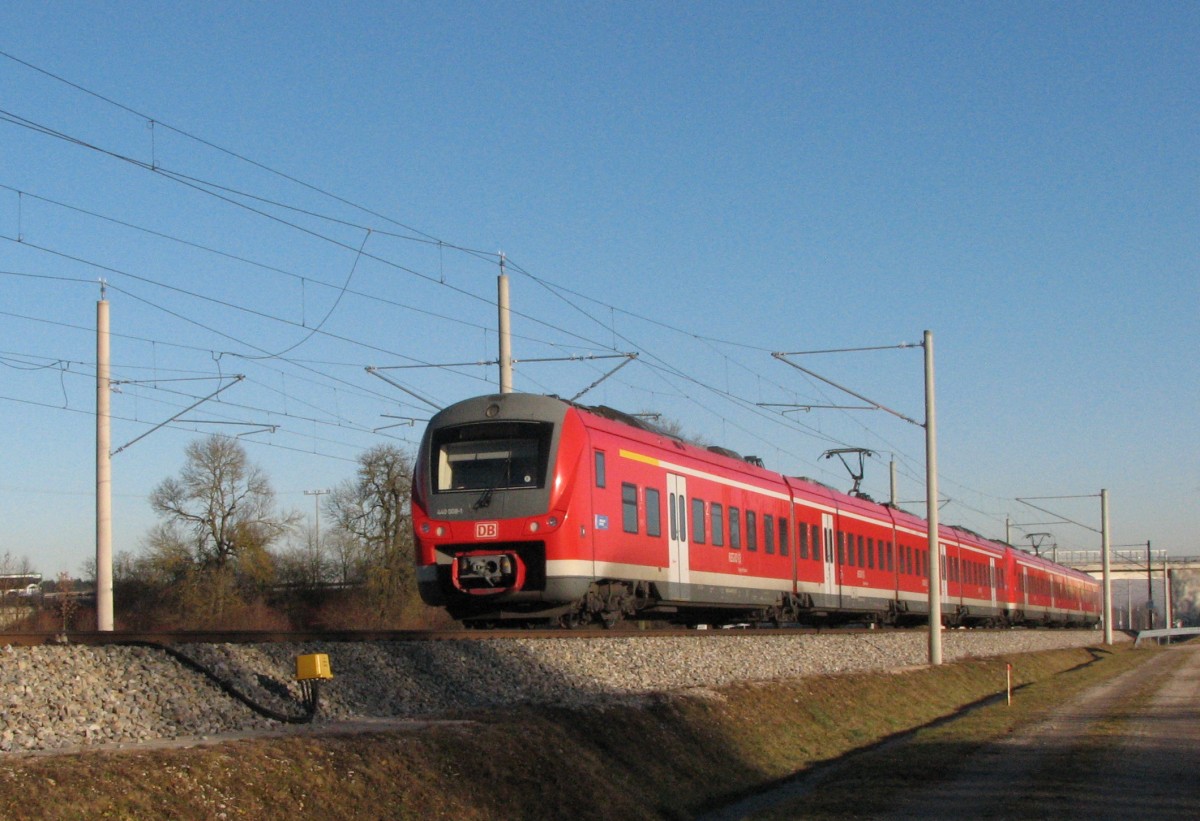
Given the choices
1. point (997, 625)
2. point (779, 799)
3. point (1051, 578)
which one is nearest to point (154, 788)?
point (779, 799)

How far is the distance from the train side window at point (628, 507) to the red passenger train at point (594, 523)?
0.02 m

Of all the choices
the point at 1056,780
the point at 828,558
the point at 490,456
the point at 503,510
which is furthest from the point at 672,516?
the point at 828,558

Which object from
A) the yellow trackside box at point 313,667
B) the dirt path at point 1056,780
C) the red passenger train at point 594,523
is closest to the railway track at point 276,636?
the red passenger train at point 594,523

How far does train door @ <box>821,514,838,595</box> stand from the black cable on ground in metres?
20.6

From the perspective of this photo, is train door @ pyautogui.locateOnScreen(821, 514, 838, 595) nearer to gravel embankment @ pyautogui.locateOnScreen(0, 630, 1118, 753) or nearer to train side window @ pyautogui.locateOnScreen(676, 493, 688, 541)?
gravel embankment @ pyautogui.locateOnScreen(0, 630, 1118, 753)

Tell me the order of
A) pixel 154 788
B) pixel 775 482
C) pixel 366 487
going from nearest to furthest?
pixel 154 788 → pixel 775 482 → pixel 366 487

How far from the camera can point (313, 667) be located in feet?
39.9

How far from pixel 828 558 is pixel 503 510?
14.7 metres

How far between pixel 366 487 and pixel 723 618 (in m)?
35.3

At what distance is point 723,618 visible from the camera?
2669cm

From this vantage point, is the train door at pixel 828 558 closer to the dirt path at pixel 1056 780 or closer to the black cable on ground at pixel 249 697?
the dirt path at pixel 1056 780

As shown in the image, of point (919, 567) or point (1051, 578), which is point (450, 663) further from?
point (1051, 578)

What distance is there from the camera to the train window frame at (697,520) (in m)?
23.6

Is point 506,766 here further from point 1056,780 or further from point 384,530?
point 384,530
